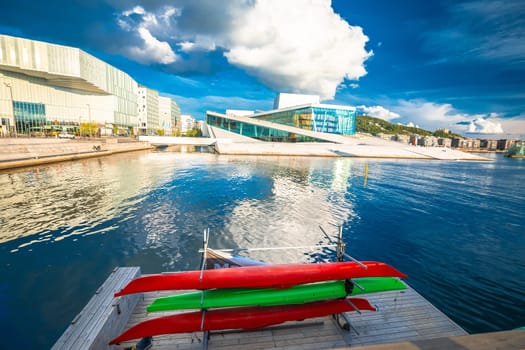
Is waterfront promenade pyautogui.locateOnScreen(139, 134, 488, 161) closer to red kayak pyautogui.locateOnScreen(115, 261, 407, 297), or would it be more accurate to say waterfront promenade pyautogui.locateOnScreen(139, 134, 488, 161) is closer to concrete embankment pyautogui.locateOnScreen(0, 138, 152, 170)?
concrete embankment pyautogui.locateOnScreen(0, 138, 152, 170)

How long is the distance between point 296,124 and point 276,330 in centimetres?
7984

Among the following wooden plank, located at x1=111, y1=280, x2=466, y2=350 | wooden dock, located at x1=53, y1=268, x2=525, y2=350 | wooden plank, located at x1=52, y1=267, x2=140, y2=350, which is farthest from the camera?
wooden plank, located at x1=111, y1=280, x2=466, y2=350

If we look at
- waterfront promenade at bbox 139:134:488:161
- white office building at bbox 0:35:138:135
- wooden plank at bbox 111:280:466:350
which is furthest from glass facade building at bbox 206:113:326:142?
wooden plank at bbox 111:280:466:350

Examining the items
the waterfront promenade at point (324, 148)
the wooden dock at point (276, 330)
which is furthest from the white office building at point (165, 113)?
the wooden dock at point (276, 330)

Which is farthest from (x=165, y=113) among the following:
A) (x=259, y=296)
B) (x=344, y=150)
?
(x=259, y=296)

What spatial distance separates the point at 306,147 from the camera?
232 feet

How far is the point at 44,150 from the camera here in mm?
38750

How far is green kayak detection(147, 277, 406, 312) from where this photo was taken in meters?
5.18

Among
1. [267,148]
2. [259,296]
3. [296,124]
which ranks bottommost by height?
[259,296]

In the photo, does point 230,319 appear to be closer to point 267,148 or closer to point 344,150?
point 267,148

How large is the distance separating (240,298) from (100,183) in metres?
27.0

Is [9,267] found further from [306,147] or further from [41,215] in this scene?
[306,147]

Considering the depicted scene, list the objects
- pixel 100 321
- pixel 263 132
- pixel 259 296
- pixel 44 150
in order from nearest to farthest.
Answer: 1. pixel 100 321
2. pixel 259 296
3. pixel 44 150
4. pixel 263 132

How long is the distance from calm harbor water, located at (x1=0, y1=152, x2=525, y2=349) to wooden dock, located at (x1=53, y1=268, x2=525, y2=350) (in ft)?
8.58
